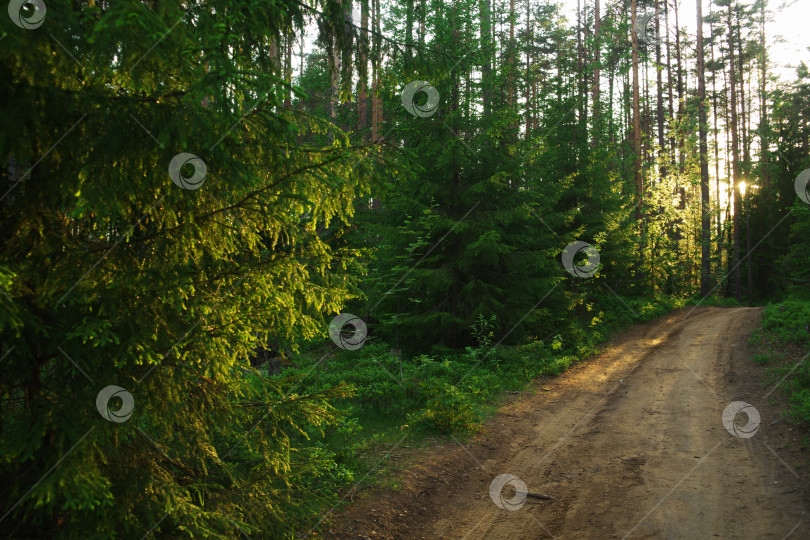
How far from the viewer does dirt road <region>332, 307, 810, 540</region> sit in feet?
16.3

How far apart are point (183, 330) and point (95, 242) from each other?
82 centimetres

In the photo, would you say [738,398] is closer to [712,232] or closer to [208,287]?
[208,287]

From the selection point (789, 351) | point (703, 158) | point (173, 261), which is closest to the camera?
point (173, 261)

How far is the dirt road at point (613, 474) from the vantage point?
16.3ft

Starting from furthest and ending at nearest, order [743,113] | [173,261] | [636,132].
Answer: [743,113] → [636,132] → [173,261]

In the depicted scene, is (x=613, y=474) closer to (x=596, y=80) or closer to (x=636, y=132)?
(x=636, y=132)

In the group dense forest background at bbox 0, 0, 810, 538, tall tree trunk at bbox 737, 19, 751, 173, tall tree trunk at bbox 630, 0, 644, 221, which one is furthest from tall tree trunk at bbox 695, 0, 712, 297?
dense forest background at bbox 0, 0, 810, 538

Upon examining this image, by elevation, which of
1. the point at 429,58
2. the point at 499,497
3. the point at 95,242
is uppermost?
the point at 429,58

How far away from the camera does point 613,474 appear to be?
Answer: 6.16m

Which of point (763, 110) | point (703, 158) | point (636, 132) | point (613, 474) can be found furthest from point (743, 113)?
point (613, 474)

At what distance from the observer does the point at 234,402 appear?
393 centimetres

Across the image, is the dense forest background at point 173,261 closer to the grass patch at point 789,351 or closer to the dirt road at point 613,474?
the dirt road at point 613,474

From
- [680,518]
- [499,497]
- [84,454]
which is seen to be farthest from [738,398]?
[84,454]


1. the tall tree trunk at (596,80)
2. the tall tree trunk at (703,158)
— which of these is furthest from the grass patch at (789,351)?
the tall tree trunk at (703,158)
